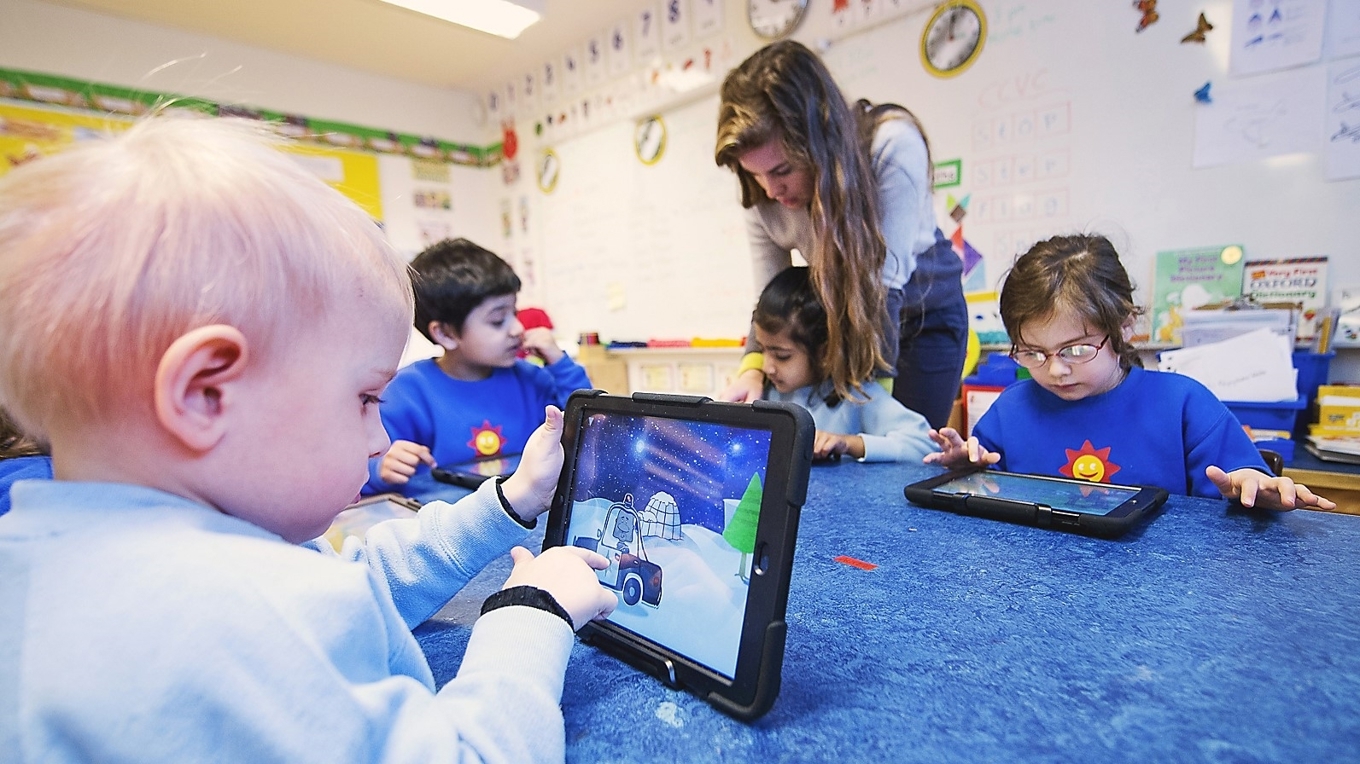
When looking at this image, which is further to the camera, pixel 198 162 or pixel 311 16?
pixel 311 16

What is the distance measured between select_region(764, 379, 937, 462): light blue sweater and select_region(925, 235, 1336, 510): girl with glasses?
0.35 ft

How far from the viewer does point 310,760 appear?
0.28 metres

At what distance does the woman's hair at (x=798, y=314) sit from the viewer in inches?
49.8

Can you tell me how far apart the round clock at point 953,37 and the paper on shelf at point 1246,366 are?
1.17 m

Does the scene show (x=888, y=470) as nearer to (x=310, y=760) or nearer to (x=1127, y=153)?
(x=310, y=760)

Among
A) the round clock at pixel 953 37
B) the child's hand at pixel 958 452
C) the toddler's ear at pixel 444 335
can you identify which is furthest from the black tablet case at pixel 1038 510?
the round clock at pixel 953 37

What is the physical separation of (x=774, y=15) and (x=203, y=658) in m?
2.83

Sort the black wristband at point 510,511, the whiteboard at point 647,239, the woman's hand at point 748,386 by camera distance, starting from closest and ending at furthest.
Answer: the black wristband at point 510,511 < the woman's hand at point 748,386 < the whiteboard at point 647,239

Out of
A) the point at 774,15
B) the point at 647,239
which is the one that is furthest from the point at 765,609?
the point at 647,239

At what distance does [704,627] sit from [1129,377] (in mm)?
925

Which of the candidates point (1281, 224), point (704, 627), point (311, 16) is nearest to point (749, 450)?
point (704, 627)

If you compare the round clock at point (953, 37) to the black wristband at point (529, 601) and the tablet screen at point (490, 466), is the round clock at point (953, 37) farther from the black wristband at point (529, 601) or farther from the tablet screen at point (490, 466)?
the black wristband at point (529, 601)

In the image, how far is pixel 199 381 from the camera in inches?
12.7

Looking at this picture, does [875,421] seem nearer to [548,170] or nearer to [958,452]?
[958,452]
